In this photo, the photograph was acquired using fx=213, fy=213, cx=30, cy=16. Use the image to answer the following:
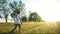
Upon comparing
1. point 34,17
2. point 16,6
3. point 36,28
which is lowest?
point 36,28

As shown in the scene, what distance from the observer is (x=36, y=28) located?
16.1 ft

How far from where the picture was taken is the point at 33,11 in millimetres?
4887

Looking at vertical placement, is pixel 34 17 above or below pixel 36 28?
above

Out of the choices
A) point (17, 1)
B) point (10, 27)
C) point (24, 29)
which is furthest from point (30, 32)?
point (17, 1)

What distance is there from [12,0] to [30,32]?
0.85 meters

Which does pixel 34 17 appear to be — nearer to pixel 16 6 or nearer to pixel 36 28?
pixel 36 28

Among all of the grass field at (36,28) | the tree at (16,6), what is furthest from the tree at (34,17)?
the tree at (16,6)

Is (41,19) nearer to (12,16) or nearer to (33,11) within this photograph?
(33,11)

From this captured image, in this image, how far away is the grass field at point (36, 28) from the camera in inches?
192

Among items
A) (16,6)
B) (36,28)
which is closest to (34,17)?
(36,28)

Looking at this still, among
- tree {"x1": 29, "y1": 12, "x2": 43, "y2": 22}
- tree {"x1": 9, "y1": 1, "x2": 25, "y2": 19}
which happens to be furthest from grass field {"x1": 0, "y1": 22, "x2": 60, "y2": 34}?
tree {"x1": 9, "y1": 1, "x2": 25, "y2": 19}

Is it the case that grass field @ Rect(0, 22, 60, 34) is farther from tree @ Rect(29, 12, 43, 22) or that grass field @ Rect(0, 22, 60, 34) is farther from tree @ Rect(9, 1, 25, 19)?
tree @ Rect(9, 1, 25, 19)

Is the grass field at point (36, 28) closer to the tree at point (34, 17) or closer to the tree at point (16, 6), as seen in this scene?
the tree at point (34, 17)

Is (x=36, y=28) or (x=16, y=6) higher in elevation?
(x=16, y=6)
